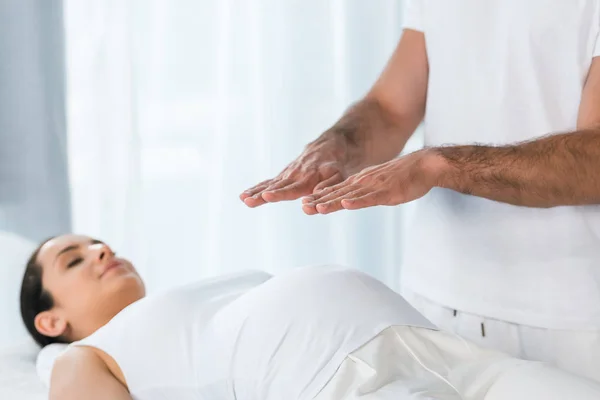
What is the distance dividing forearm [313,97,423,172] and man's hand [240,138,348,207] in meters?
0.03

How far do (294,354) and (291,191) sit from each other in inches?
11.9

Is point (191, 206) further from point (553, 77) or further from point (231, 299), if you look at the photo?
point (553, 77)

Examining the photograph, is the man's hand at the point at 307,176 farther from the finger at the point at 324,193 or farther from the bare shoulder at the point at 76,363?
the bare shoulder at the point at 76,363

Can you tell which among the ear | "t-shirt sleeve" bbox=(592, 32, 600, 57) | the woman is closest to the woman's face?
the ear

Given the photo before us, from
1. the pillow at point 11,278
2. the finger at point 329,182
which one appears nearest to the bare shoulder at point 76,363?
the finger at point 329,182

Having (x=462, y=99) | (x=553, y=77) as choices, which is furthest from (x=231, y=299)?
(x=553, y=77)

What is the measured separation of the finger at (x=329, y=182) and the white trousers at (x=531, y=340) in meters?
0.36

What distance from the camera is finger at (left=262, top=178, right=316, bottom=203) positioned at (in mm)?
1438

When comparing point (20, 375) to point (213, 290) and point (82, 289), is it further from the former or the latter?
point (213, 290)

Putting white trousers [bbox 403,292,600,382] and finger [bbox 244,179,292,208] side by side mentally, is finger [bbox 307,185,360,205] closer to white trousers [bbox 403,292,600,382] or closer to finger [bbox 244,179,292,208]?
finger [bbox 244,179,292,208]

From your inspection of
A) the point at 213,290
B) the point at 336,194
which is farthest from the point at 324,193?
the point at 213,290

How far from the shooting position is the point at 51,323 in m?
1.82

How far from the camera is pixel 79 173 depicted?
2.26 meters

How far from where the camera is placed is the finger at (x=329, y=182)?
1462 mm
